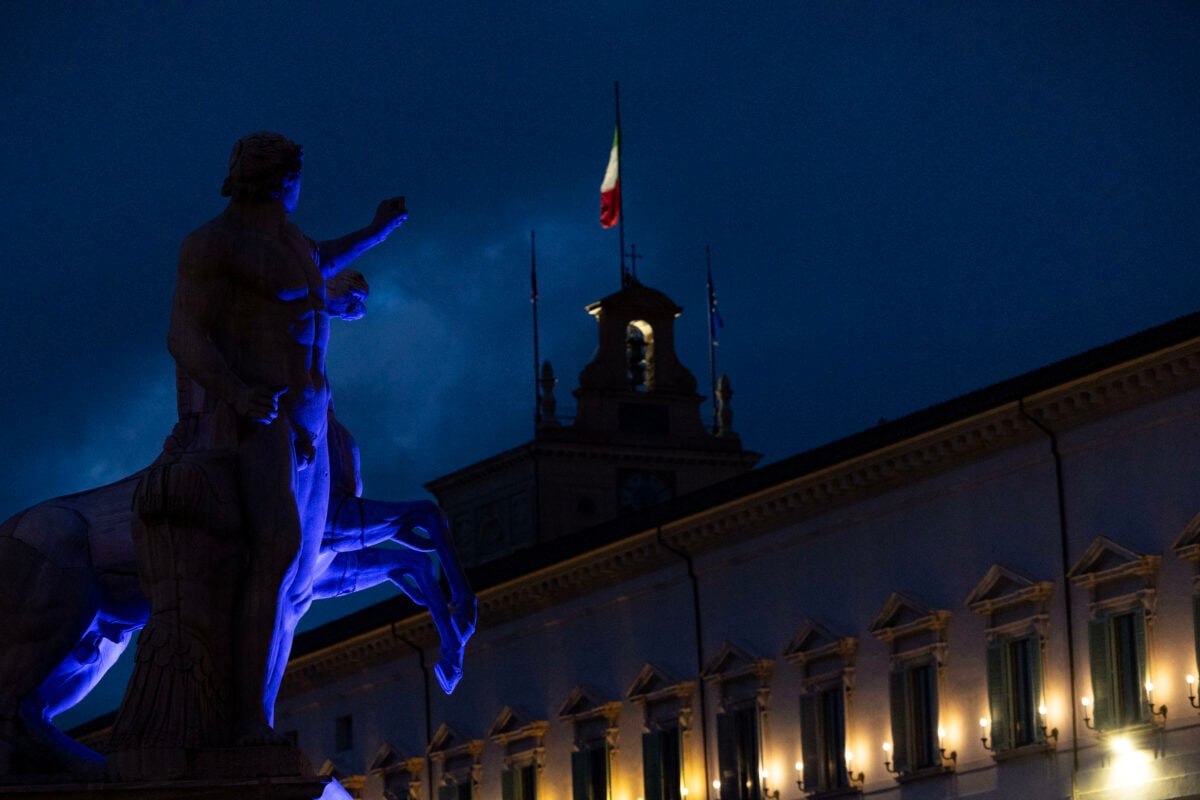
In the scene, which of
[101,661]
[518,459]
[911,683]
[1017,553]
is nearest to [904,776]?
[911,683]

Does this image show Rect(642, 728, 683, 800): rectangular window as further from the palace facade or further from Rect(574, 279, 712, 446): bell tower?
Rect(574, 279, 712, 446): bell tower

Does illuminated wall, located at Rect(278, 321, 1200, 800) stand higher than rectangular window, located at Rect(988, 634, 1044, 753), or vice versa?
illuminated wall, located at Rect(278, 321, 1200, 800)

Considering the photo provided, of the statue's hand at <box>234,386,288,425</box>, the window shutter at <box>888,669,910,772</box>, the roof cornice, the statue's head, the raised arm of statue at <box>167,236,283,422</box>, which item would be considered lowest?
the statue's hand at <box>234,386,288,425</box>

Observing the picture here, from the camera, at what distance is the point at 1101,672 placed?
49.0 metres

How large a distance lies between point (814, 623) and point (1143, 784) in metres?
9.34

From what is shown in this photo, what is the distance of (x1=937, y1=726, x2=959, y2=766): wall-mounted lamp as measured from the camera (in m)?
52.9

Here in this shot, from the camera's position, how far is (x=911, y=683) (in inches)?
2128

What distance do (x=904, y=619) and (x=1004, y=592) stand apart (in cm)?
297

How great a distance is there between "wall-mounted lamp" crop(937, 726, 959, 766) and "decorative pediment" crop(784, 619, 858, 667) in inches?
107

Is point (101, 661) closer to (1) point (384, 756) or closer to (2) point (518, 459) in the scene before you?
(1) point (384, 756)

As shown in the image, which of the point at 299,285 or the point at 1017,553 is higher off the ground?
the point at 1017,553

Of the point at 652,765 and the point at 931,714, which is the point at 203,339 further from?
the point at 652,765

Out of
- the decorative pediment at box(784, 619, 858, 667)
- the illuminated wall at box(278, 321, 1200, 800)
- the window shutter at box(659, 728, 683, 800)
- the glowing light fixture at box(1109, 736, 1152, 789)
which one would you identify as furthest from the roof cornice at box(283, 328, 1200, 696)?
the glowing light fixture at box(1109, 736, 1152, 789)

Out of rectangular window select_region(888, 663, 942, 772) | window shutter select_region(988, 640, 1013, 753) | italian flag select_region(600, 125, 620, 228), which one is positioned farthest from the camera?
italian flag select_region(600, 125, 620, 228)
